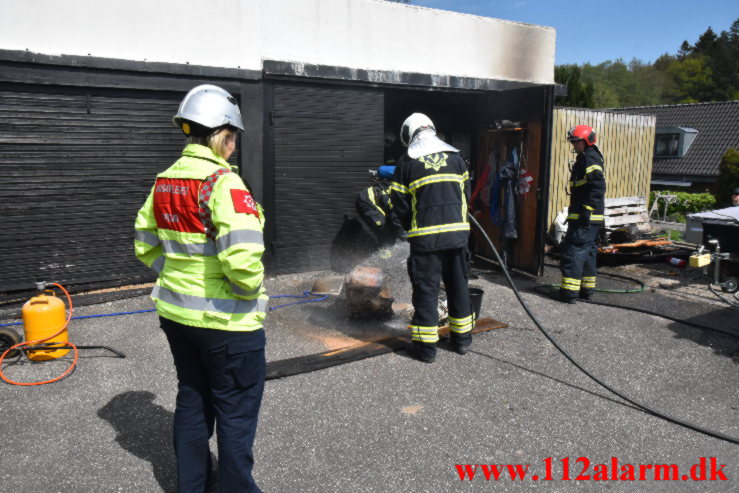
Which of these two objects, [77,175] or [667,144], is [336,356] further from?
[667,144]

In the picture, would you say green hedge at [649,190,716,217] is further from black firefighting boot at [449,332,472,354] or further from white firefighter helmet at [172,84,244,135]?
white firefighter helmet at [172,84,244,135]

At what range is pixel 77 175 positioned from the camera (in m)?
6.41

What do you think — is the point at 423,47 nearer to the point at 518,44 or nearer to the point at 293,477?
the point at 518,44

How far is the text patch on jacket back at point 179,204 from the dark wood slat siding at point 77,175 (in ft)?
15.2

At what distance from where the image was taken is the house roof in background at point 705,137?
93.9 ft

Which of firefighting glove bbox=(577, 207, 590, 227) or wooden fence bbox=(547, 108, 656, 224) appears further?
wooden fence bbox=(547, 108, 656, 224)

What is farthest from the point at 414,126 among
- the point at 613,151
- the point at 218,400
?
the point at 613,151

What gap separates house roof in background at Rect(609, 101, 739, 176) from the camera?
2862 centimetres

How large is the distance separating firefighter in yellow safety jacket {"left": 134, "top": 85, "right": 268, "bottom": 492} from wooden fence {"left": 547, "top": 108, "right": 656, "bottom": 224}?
8283 millimetres

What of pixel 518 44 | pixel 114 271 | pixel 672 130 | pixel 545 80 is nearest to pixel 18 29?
pixel 114 271

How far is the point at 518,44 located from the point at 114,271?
743 cm

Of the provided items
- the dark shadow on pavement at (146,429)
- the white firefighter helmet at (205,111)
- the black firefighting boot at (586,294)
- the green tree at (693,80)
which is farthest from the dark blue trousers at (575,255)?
the green tree at (693,80)

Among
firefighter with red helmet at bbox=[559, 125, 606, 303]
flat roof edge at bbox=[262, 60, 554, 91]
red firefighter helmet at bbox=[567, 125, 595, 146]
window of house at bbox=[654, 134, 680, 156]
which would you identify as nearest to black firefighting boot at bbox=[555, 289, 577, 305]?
firefighter with red helmet at bbox=[559, 125, 606, 303]

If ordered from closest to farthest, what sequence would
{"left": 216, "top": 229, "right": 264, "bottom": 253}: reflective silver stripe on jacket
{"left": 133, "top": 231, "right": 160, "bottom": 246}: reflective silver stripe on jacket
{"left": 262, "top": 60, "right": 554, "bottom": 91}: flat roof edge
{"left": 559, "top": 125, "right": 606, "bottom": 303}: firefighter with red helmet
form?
{"left": 216, "top": 229, "right": 264, "bottom": 253}: reflective silver stripe on jacket, {"left": 133, "top": 231, "right": 160, "bottom": 246}: reflective silver stripe on jacket, {"left": 559, "top": 125, "right": 606, "bottom": 303}: firefighter with red helmet, {"left": 262, "top": 60, "right": 554, "bottom": 91}: flat roof edge
